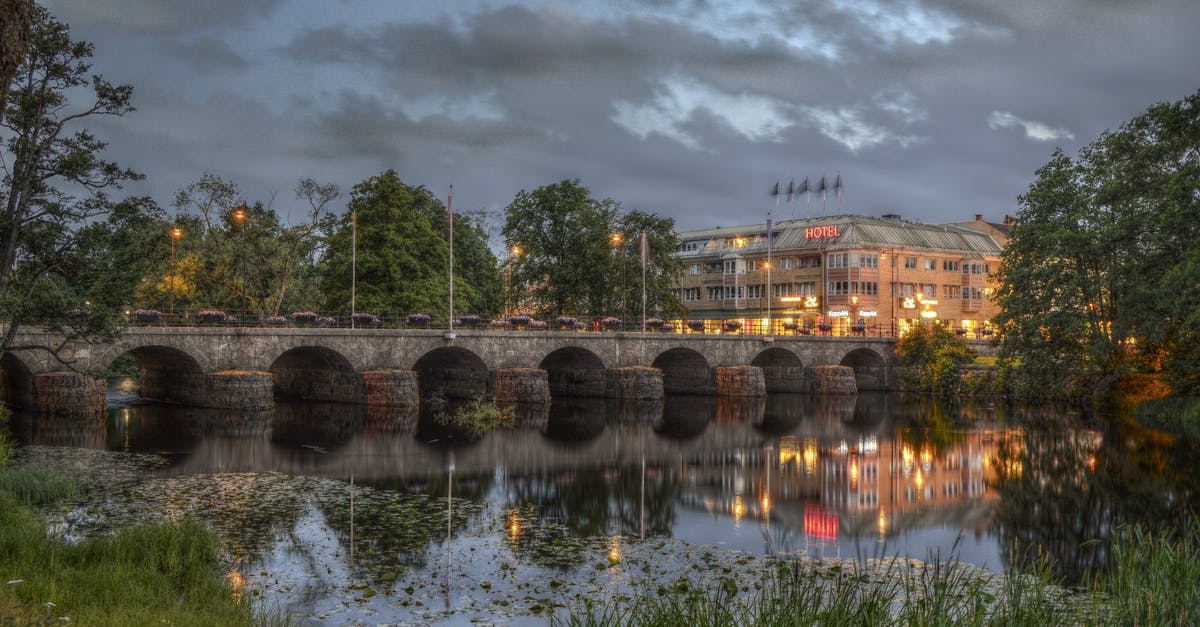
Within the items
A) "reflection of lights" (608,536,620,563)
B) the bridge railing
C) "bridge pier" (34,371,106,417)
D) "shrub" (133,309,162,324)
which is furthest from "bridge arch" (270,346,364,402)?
"reflection of lights" (608,536,620,563)

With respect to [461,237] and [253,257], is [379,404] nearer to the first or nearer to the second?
[253,257]

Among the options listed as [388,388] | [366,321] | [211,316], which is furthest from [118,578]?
[366,321]

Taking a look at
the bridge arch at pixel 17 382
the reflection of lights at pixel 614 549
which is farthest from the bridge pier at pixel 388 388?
the reflection of lights at pixel 614 549

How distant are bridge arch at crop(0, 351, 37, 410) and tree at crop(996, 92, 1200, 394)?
168 ft

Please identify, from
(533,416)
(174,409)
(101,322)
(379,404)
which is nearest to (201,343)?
(174,409)

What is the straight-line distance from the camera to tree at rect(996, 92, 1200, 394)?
42.1 meters

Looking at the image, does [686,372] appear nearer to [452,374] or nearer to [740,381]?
[740,381]

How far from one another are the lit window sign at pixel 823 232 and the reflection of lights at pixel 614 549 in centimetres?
7871

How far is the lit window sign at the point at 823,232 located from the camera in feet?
311

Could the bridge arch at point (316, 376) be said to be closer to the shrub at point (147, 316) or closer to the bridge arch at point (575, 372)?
the shrub at point (147, 316)

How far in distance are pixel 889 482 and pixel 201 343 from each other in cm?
3381

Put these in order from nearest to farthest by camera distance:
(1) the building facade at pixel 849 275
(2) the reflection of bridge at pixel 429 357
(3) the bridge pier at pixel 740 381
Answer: (2) the reflection of bridge at pixel 429 357
(3) the bridge pier at pixel 740 381
(1) the building facade at pixel 849 275

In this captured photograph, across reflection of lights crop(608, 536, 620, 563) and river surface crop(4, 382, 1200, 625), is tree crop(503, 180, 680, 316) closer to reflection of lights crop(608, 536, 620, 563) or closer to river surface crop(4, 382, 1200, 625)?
river surface crop(4, 382, 1200, 625)

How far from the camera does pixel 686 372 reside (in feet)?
225
